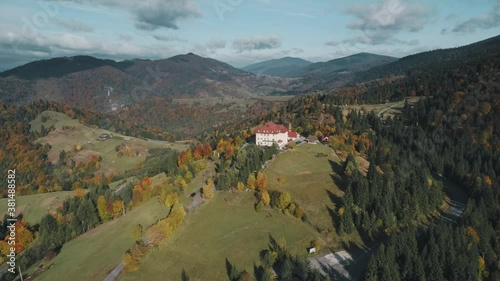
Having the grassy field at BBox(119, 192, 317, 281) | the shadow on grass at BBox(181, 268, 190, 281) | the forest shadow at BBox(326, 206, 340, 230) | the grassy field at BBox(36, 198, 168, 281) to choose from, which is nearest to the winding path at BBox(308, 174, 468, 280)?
the grassy field at BBox(119, 192, 317, 281)

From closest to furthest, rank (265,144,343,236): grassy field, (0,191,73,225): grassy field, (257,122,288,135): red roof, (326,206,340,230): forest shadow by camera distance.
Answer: (326,206,340,230): forest shadow < (265,144,343,236): grassy field < (0,191,73,225): grassy field < (257,122,288,135): red roof

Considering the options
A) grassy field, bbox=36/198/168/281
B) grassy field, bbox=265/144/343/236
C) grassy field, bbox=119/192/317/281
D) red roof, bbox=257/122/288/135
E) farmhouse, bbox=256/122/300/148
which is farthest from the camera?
farmhouse, bbox=256/122/300/148

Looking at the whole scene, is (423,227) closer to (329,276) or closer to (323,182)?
(323,182)

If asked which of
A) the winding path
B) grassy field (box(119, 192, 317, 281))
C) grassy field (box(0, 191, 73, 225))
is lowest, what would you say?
grassy field (box(0, 191, 73, 225))

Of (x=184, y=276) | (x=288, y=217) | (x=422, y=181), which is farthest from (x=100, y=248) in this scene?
(x=422, y=181)

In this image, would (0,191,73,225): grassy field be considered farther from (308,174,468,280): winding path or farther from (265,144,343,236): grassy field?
(308,174,468,280): winding path

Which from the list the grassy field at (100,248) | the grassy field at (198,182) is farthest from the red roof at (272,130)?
the grassy field at (100,248)

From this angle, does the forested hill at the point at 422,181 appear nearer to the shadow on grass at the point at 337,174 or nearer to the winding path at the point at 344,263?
the shadow on grass at the point at 337,174

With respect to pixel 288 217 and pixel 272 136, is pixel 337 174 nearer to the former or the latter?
pixel 288 217
